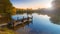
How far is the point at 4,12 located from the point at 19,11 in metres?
0.26

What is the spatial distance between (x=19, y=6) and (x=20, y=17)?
0.65 ft

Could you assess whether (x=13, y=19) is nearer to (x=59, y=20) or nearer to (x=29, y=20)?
(x=29, y=20)

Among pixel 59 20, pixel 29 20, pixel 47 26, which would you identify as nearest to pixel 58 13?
pixel 59 20

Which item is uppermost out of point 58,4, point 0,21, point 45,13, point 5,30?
point 58,4

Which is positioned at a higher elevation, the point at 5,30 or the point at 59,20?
the point at 59,20

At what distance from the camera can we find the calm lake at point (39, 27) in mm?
2049

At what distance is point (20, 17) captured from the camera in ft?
7.07

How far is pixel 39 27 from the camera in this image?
2.07 metres

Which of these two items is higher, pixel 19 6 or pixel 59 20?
pixel 19 6

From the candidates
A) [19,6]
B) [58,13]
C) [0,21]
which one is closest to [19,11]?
[19,6]

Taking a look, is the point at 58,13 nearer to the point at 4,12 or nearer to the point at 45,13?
the point at 45,13

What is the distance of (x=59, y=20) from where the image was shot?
2113mm

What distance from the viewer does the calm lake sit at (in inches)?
80.7

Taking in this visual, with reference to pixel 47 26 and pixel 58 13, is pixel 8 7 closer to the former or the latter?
pixel 47 26
